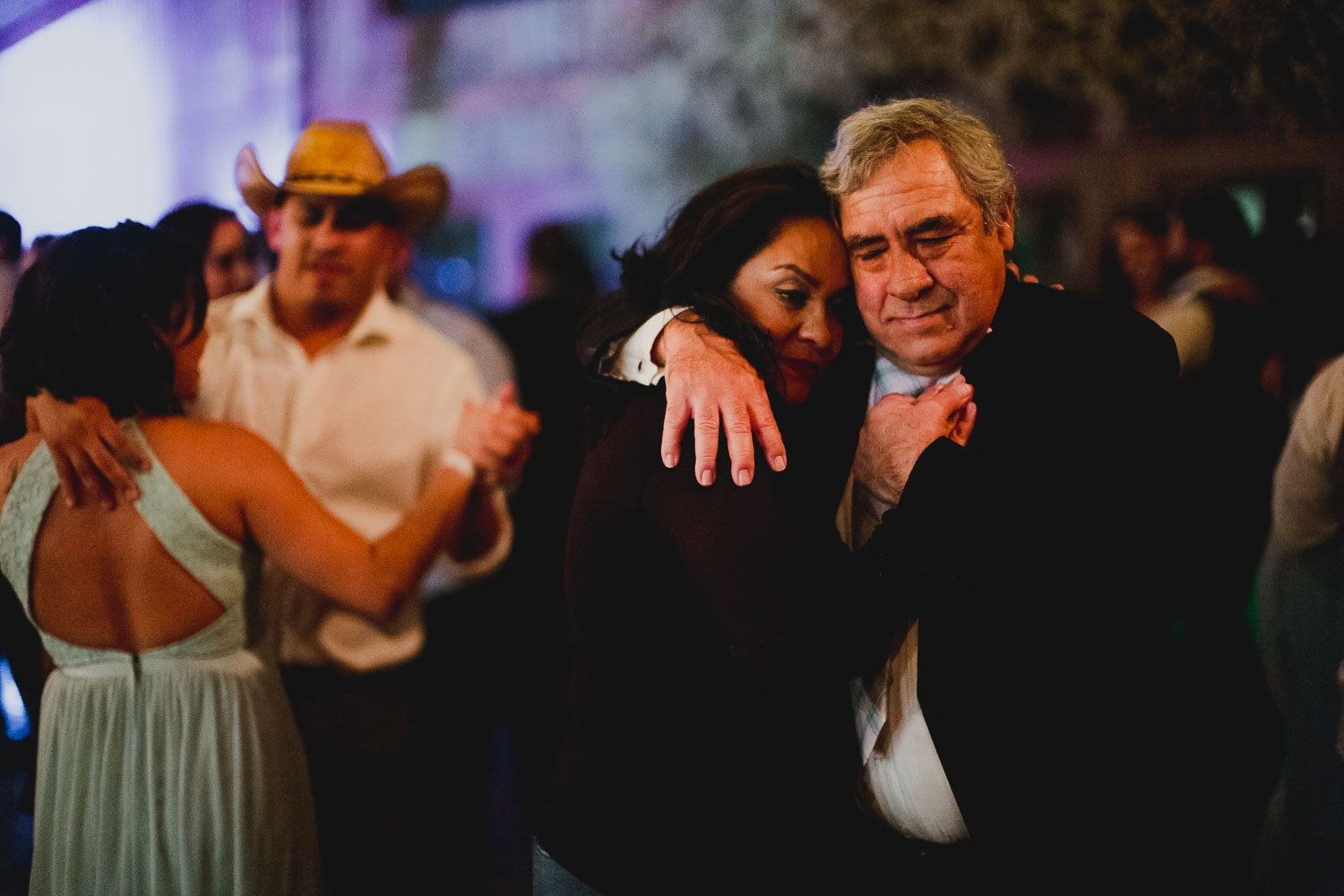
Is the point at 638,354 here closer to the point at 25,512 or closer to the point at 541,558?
the point at 25,512

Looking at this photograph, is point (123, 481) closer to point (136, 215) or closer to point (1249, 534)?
point (136, 215)

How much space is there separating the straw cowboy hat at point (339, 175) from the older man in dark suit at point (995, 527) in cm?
120

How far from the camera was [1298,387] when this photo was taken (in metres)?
2.34

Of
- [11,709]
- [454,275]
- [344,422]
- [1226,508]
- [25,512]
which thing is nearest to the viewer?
[25,512]

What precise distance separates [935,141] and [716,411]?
512 millimetres

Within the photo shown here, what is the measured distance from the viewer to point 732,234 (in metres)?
1.31

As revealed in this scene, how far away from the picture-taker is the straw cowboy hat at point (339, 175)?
2.11 metres

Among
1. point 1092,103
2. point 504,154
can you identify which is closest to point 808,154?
point 1092,103

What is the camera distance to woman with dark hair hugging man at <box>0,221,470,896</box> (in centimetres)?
141

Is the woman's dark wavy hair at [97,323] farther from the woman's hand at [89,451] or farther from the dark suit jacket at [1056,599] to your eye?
the dark suit jacket at [1056,599]

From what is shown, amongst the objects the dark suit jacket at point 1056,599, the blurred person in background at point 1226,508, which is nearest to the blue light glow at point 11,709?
the dark suit jacket at point 1056,599

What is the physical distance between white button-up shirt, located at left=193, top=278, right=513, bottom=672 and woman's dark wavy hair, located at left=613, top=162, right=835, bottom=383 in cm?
93

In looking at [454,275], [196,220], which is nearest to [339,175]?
[196,220]

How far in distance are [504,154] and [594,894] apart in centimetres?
475
